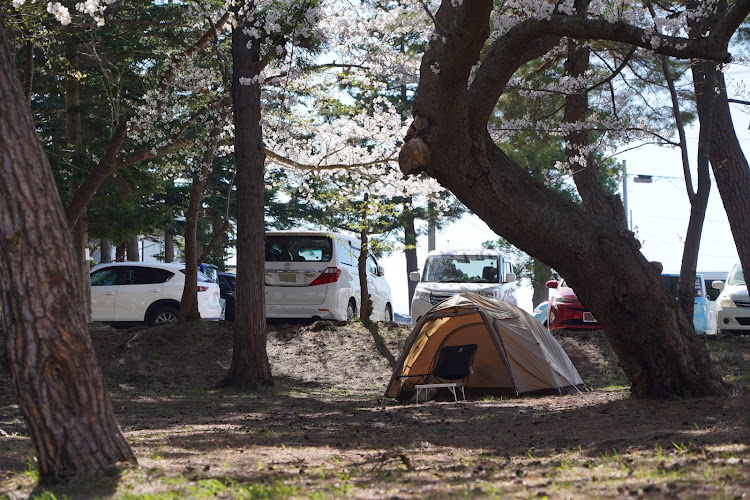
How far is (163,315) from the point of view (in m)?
16.9

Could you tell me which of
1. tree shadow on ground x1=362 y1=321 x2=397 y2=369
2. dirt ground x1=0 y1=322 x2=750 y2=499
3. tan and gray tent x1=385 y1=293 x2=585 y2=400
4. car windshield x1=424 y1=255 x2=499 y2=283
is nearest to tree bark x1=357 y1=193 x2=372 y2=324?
tree shadow on ground x1=362 y1=321 x2=397 y2=369

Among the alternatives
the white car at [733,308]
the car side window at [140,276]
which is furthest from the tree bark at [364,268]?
the white car at [733,308]

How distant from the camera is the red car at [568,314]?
1491 centimetres

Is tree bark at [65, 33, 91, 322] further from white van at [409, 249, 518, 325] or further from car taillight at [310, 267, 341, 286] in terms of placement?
white van at [409, 249, 518, 325]

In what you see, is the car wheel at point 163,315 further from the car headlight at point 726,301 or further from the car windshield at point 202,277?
the car headlight at point 726,301

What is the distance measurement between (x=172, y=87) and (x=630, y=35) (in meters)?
10.5

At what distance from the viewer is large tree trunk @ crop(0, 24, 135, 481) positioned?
14.6 feet

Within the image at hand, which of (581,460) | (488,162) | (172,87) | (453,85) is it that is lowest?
(581,460)

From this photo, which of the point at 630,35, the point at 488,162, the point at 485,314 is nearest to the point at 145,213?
the point at 485,314

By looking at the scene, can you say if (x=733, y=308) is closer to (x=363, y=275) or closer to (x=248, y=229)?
(x=363, y=275)

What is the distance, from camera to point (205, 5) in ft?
Result: 44.2

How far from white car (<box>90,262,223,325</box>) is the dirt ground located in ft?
10.9

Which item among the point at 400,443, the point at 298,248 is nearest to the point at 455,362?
the point at 298,248

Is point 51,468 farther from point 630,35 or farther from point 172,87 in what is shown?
point 172,87
